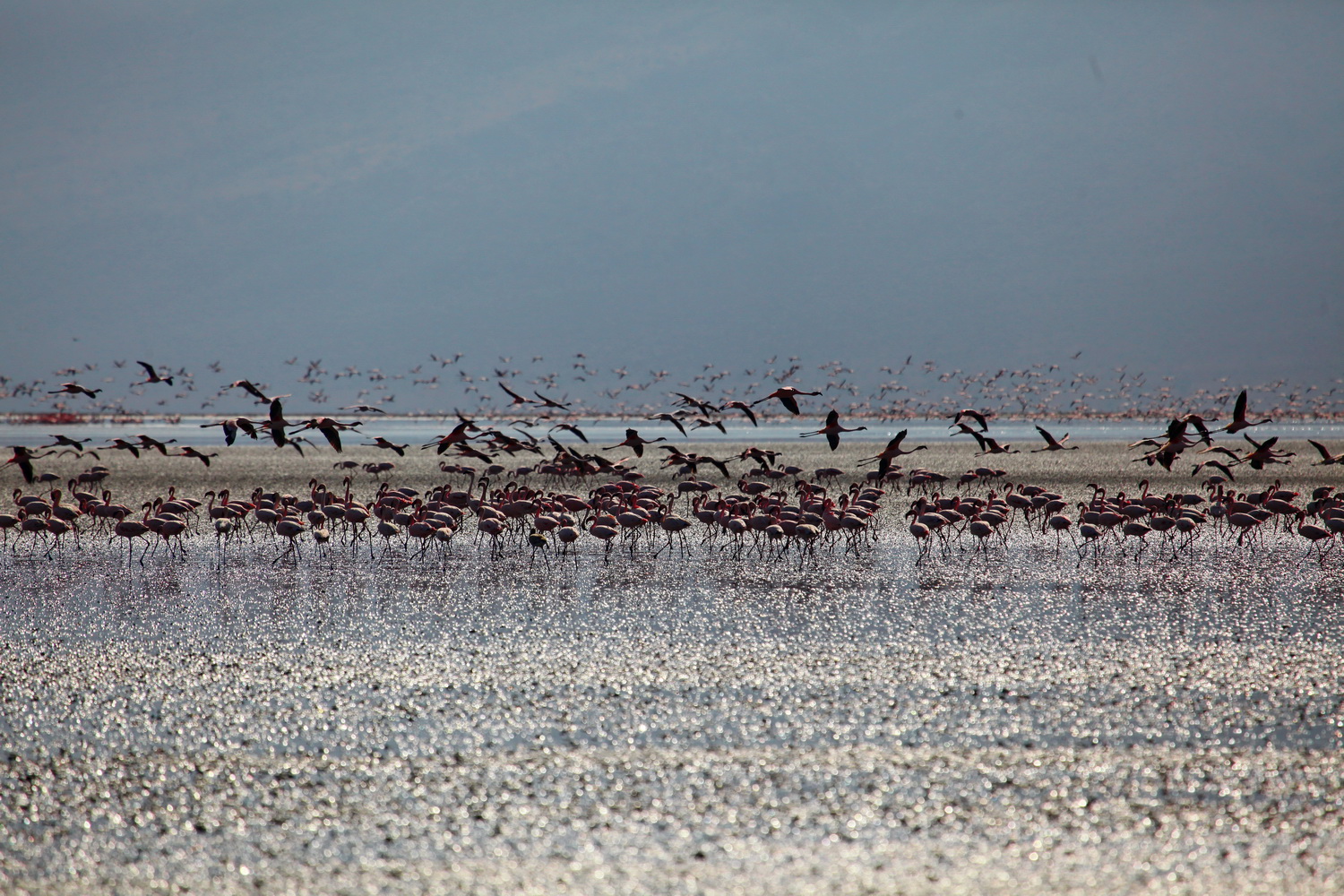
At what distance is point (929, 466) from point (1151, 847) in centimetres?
2791

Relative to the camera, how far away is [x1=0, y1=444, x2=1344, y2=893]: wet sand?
5.96 meters

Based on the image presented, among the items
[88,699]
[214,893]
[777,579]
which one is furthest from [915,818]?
[777,579]

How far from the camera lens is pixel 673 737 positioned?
7.99 meters

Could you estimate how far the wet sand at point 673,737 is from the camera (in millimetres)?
5957

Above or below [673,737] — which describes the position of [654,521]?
above

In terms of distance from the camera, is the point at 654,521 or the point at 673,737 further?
the point at 654,521

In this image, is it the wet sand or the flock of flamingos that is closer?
the wet sand

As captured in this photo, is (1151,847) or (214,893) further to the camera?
(1151,847)

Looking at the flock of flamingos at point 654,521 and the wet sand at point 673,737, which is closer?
the wet sand at point 673,737

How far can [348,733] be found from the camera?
804 centimetres

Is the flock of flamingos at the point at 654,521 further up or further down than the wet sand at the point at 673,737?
further up

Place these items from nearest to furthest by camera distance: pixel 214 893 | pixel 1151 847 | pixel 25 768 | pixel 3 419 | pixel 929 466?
pixel 214 893 < pixel 1151 847 < pixel 25 768 < pixel 929 466 < pixel 3 419

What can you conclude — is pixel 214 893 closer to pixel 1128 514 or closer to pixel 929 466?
pixel 1128 514

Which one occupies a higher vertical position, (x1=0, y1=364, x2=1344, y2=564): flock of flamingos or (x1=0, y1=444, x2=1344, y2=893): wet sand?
(x1=0, y1=364, x2=1344, y2=564): flock of flamingos
